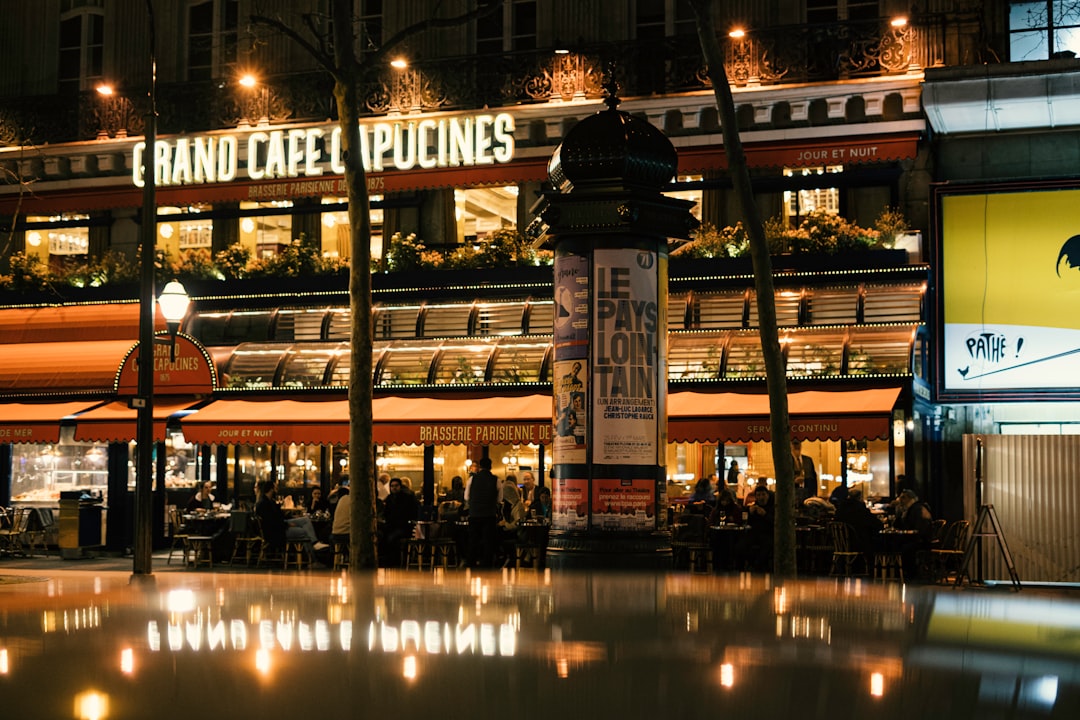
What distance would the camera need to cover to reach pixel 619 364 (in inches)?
534

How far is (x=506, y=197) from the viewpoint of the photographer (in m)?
26.3

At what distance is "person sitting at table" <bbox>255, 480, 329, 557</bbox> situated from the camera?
70.0 ft

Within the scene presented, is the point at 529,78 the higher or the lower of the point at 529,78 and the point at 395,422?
the higher

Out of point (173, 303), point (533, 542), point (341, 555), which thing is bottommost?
point (341, 555)

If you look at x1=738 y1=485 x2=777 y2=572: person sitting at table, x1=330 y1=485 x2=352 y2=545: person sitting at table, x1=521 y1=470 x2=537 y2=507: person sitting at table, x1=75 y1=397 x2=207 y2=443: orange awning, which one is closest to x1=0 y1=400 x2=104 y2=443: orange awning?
x1=75 y1=397 x2=207 y2=443: orange awning

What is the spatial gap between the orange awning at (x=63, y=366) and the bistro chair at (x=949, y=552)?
48.2ft

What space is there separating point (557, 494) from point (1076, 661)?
20.6 ft

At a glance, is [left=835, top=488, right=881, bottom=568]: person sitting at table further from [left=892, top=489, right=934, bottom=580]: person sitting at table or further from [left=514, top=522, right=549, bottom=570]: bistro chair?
[left=514, top=522, right=549, bottom=570]: bistro chair

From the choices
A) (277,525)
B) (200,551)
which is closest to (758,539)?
(277,525)

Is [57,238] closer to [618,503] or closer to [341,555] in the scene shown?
[341,555]

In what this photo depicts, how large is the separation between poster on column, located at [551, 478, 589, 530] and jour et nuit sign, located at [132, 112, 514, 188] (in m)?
11.9

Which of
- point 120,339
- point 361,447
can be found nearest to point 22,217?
point 120,339

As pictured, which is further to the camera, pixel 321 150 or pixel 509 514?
pixel 321 150

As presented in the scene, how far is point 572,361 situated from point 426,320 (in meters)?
11.9
